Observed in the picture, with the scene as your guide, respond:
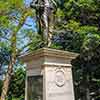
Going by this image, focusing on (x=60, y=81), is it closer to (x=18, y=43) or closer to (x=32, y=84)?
(x=32, y=84)

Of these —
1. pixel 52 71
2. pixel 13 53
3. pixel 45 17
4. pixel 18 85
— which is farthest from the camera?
pixel 18 85

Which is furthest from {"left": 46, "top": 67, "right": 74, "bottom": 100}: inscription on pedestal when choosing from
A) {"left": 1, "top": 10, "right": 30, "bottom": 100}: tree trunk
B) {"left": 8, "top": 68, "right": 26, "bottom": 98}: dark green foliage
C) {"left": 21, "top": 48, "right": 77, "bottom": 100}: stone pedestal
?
{"left": 8, "top": 68, "right": 26, "bottom": 98}: dark green foliage

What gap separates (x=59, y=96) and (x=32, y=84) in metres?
0.71

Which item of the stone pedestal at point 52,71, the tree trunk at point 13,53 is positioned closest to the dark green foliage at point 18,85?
the tree trunk at point 13,53

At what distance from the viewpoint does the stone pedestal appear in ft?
18.1

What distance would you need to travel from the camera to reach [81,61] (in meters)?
16.9

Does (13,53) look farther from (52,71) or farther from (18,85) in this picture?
(52,71)

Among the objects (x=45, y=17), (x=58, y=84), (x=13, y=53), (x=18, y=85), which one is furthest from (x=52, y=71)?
(x=18, y=85)

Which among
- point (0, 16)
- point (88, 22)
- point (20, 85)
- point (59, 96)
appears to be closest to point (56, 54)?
point (59, 96)

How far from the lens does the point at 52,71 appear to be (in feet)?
18.6

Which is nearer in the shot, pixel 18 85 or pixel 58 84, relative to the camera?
pixel 58 84

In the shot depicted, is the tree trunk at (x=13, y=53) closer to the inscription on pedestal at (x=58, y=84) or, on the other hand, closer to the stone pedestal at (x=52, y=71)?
the stone pedestal at (x=52, y=71)

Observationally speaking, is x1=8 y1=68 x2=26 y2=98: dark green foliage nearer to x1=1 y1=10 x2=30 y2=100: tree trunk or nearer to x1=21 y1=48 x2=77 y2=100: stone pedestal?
x1=1 y1=10 x2=30 y2=100: tree trunk

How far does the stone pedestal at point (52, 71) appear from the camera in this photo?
551 centimetres
